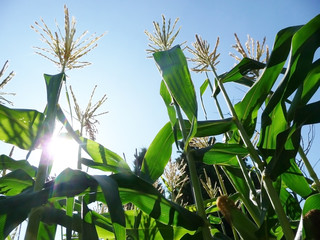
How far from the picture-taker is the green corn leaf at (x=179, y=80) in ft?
3.78

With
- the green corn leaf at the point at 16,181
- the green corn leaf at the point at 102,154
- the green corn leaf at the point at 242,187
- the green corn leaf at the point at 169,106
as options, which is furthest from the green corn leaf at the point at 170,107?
the green corn leaf at the point at 16,181

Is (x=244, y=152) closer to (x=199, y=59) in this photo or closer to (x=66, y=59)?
(x=199, y=59)

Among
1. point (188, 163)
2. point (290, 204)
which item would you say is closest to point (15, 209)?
point (188, 163)

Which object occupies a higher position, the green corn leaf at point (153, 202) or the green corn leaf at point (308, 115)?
the green corn leaf at point (308, 115)

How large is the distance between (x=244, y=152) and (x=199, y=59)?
2.24ft

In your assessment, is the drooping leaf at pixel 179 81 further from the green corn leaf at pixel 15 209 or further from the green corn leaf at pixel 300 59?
the green corn leaf at pixel 15 209

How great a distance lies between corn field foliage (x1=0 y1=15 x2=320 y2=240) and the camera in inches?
34.1

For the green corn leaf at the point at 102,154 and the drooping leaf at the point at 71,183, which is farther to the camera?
the green corn leaf at the point at 102,154

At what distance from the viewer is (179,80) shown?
47.2 inches

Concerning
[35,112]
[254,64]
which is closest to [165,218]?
[35,112]

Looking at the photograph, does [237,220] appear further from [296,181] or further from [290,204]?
[290,204]

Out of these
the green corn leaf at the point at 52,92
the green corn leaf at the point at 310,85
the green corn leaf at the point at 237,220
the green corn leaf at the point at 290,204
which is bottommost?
Answer: the green corn leaf at the point at 290,204

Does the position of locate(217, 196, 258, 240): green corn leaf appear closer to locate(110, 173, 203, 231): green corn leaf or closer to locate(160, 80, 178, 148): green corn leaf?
locate(110, 173, 203, 231): green corn leaf

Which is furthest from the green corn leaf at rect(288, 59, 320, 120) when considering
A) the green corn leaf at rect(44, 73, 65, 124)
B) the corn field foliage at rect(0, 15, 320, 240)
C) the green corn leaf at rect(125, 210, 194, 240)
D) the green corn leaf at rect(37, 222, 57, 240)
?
the green corn leaf at rect(37, 222, 57, 240)
